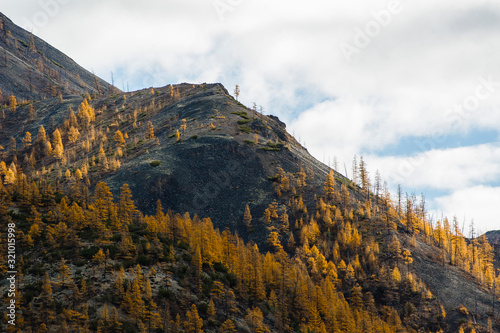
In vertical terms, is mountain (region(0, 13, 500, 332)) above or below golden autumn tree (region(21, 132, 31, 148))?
below

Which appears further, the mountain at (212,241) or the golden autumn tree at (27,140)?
the golden autumn tree at (27,140)

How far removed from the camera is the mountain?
159ft

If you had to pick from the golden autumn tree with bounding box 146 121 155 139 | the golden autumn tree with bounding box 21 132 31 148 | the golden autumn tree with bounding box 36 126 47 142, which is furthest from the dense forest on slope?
the golden autumn tree with bounding box 21 132 31 148

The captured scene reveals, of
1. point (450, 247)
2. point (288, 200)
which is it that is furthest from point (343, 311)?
point (450, 247)

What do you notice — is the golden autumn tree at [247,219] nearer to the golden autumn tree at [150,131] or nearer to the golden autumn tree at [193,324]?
the golden autumn tree at [193,324]

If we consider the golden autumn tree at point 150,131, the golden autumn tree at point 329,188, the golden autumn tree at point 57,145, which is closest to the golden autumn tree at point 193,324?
the golden autumn tree at point 329,188

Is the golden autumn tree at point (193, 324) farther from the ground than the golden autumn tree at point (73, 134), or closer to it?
closer to it

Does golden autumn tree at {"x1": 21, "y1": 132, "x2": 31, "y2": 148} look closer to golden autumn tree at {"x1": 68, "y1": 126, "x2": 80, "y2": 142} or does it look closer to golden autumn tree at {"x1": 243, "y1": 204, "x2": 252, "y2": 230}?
golden autumn tree at {"x1": 68, "y1": 126, "x2": 80, "y2": 142}

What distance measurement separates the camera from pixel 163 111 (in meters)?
197

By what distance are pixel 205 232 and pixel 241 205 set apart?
45113 millimetres

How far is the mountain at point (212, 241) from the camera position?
48531 millimetres

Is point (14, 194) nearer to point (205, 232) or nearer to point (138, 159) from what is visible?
point (205, 232)

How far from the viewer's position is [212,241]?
77000mm

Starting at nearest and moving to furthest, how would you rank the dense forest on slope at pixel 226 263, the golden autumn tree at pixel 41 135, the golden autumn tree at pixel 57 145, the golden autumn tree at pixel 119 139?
1. the dense forest on slope at pixel 226 263
2. the golden autumn tree at pixel 57 145
3. the golden autumn tree at pixel 119 139
4. the golden autumn tree at pixel 41 135
